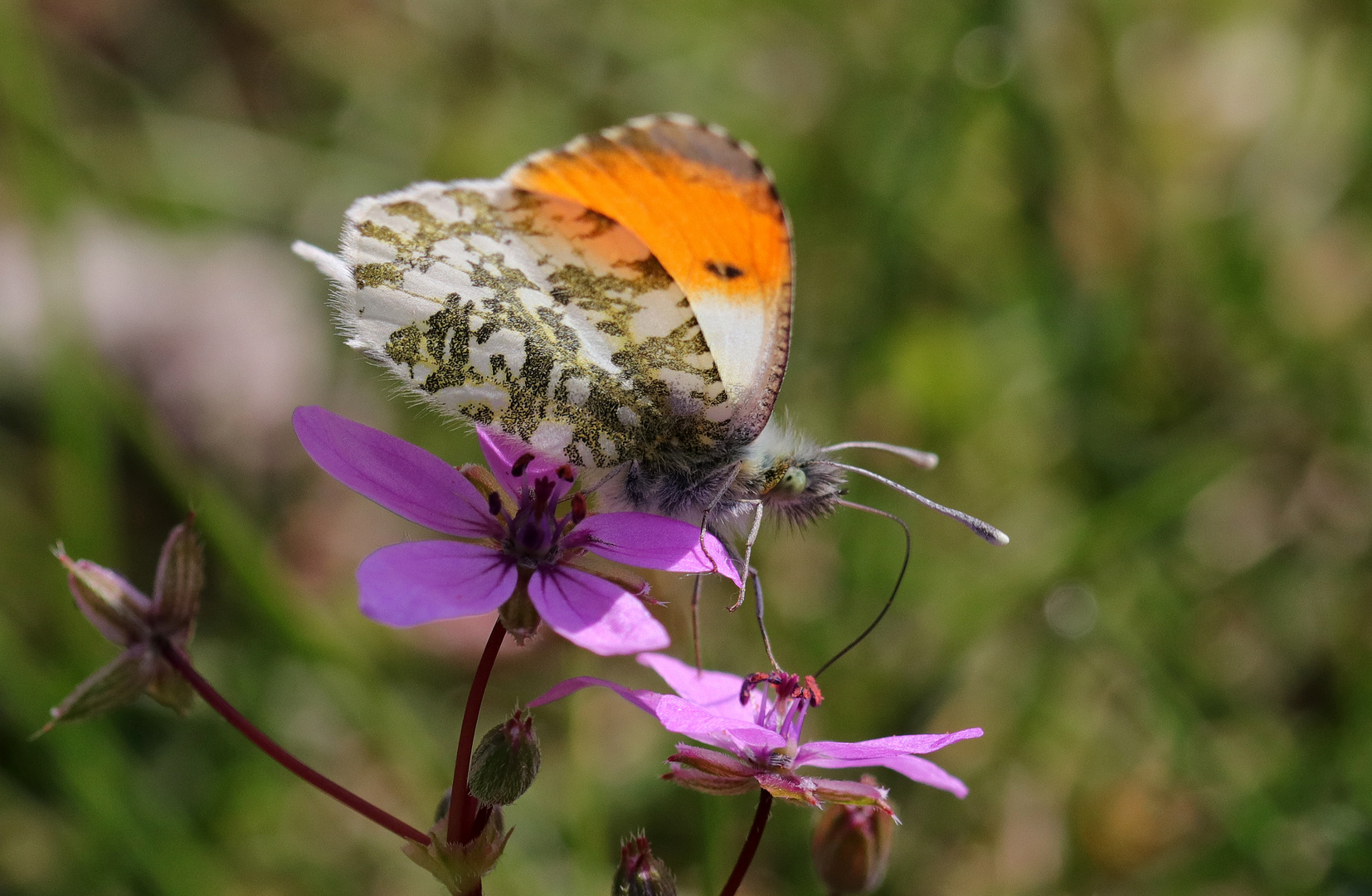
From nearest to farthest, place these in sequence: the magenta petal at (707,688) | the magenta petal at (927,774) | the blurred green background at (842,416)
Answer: the magenta petal at (927,774), the magenta petal at (707,688), the blurred green background at (842,416)

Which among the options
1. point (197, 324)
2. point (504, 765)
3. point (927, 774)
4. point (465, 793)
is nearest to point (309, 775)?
point (465, 793)

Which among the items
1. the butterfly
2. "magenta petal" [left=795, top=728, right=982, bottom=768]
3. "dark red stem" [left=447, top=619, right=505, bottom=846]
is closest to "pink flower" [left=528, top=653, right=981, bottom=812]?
"magenta petal" [left=795, top=728, right=982, bottom=768]

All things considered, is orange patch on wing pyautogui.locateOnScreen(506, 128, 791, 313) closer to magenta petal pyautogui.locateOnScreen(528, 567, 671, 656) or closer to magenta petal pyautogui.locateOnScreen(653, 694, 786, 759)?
magenta petal pyautogui.locateOnScreen(528, 567, 671, 656)

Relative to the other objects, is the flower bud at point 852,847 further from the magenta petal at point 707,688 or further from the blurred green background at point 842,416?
the blurred green background at point 842,416

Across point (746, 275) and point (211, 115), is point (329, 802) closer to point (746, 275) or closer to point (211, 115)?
point (746, 275)

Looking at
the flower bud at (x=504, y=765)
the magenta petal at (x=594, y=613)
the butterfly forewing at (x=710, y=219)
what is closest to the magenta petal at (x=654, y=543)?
the magenta petal at (x=594, y=613)

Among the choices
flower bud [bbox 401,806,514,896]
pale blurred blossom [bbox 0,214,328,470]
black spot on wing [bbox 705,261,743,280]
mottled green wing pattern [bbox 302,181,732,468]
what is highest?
black spot on wing [bbox 705,261,743,280]

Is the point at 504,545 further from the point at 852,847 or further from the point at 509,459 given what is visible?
the point at 852,847
